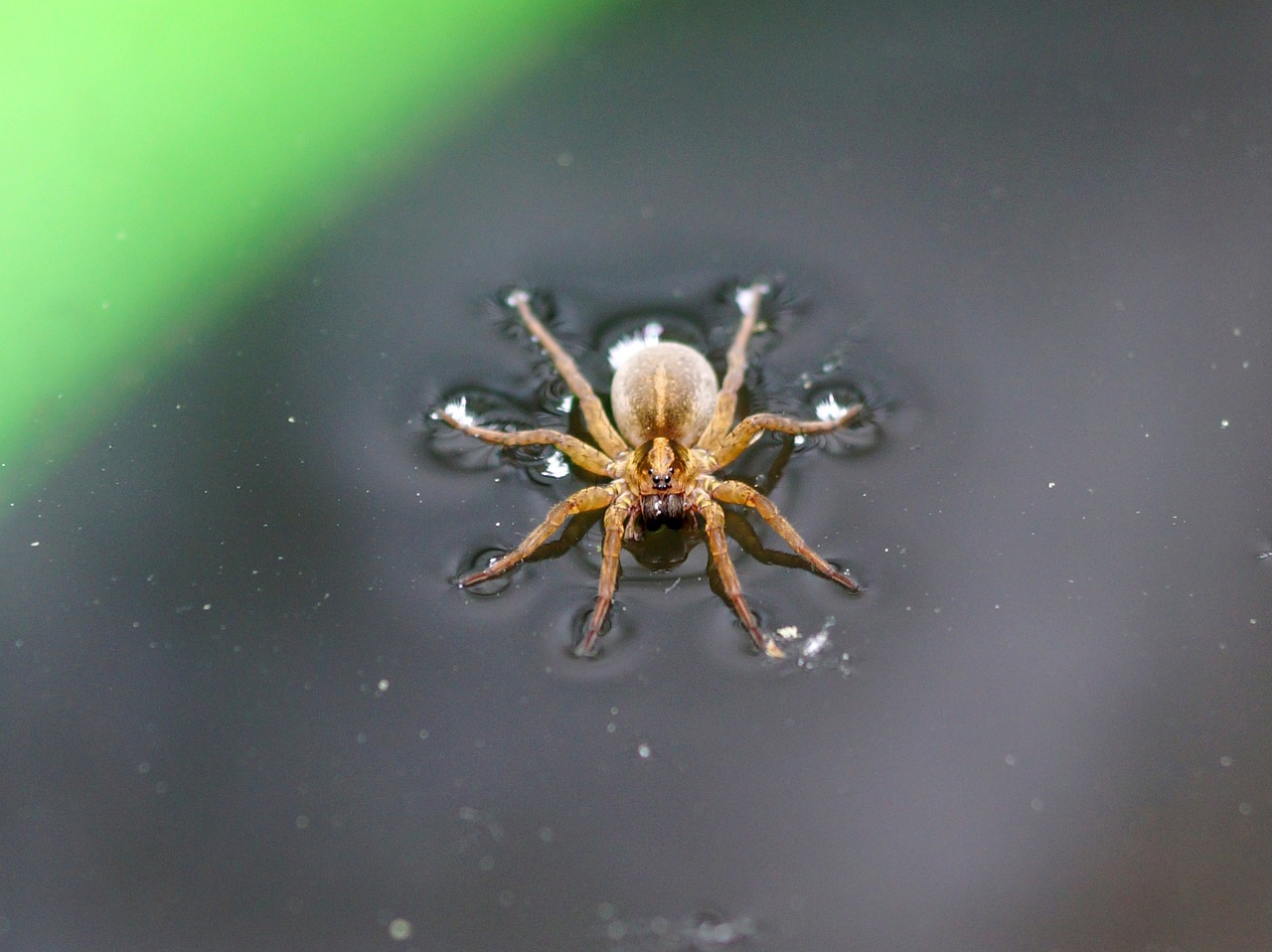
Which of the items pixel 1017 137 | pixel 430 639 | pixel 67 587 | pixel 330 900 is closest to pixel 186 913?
pixel 330 900

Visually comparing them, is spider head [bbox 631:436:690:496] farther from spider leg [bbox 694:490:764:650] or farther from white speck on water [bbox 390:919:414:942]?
white speck on water [bbox 390:919:414:942]

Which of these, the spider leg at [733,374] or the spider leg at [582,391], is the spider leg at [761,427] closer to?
the spider leg at [733,374]

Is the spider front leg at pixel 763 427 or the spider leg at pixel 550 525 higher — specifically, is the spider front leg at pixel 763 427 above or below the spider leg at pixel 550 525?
above

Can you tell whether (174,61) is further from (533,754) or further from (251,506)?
(533,754)

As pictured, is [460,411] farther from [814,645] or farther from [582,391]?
[814,645]

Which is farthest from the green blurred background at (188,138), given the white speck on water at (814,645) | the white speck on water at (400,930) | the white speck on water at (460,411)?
the white speck on water at (814,645)

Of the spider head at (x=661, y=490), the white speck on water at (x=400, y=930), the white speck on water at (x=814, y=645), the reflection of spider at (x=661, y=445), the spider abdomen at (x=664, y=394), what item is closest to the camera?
the white speck on water at (x=400, y=930)

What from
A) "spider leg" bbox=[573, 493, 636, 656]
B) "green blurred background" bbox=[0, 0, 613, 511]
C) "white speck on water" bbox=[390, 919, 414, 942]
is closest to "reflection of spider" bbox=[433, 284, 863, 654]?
A: "spider leg" bbox=[573, 493, 636, 656]
